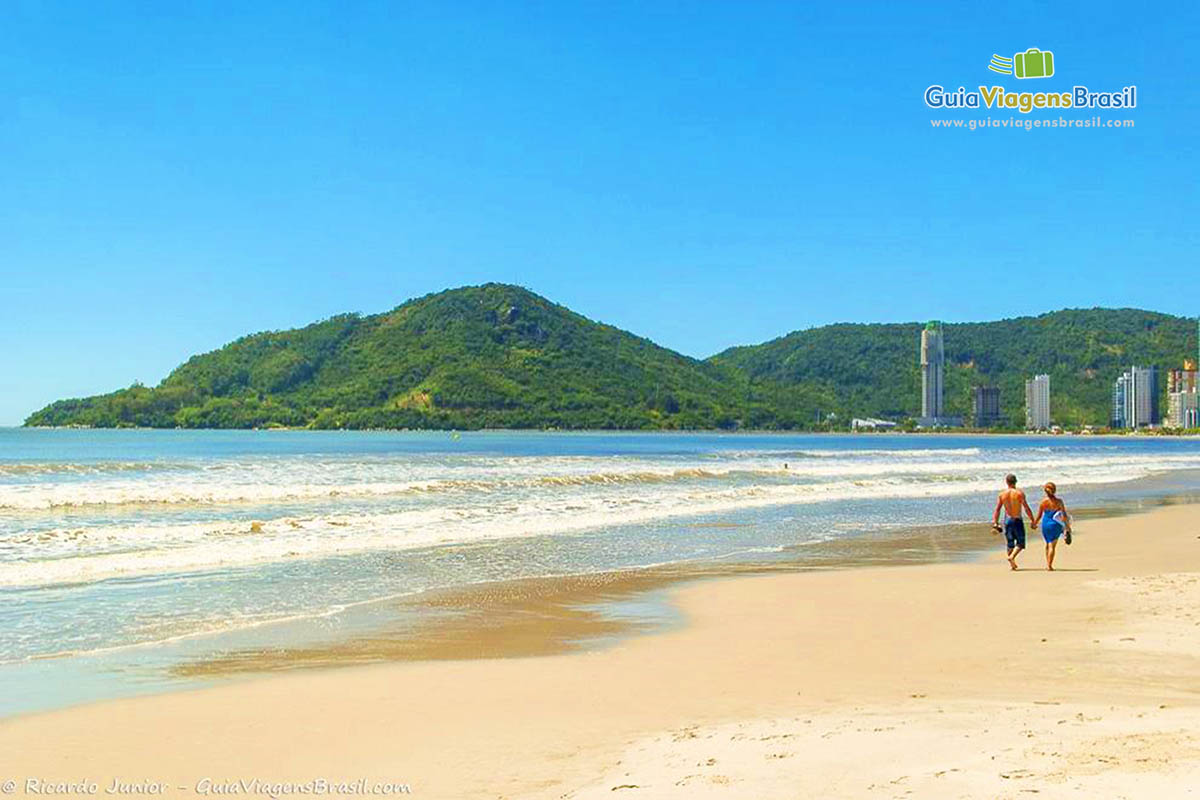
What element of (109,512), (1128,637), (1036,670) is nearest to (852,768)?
(1036,670)

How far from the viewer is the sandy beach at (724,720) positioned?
5.57 meters

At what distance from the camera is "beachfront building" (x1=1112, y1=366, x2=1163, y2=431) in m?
194

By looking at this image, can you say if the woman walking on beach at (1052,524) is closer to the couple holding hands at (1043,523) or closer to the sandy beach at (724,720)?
the couple holding hands at (1043,523)

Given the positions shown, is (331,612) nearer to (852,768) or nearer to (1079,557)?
(852,768)

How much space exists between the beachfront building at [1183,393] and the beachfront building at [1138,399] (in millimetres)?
2682

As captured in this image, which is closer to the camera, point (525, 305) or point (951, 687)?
point (951, 687)

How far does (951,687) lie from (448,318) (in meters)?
172

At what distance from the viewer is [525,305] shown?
602 feet

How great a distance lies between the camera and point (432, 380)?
6442 inches

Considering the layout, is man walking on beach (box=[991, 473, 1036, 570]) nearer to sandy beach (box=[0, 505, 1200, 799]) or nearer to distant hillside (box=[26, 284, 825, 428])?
sandy beach (box=[0, 505, 1200, 799])

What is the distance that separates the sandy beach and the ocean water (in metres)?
1.62

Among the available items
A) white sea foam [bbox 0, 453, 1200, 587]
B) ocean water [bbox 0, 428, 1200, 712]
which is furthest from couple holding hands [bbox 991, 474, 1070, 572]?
white sea foam [bbox 0, 453, 1200, 587]

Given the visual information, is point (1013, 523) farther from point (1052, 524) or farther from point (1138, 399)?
point (1138, 399)

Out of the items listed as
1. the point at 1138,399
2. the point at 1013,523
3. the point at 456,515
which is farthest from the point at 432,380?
the point at 1013,523
